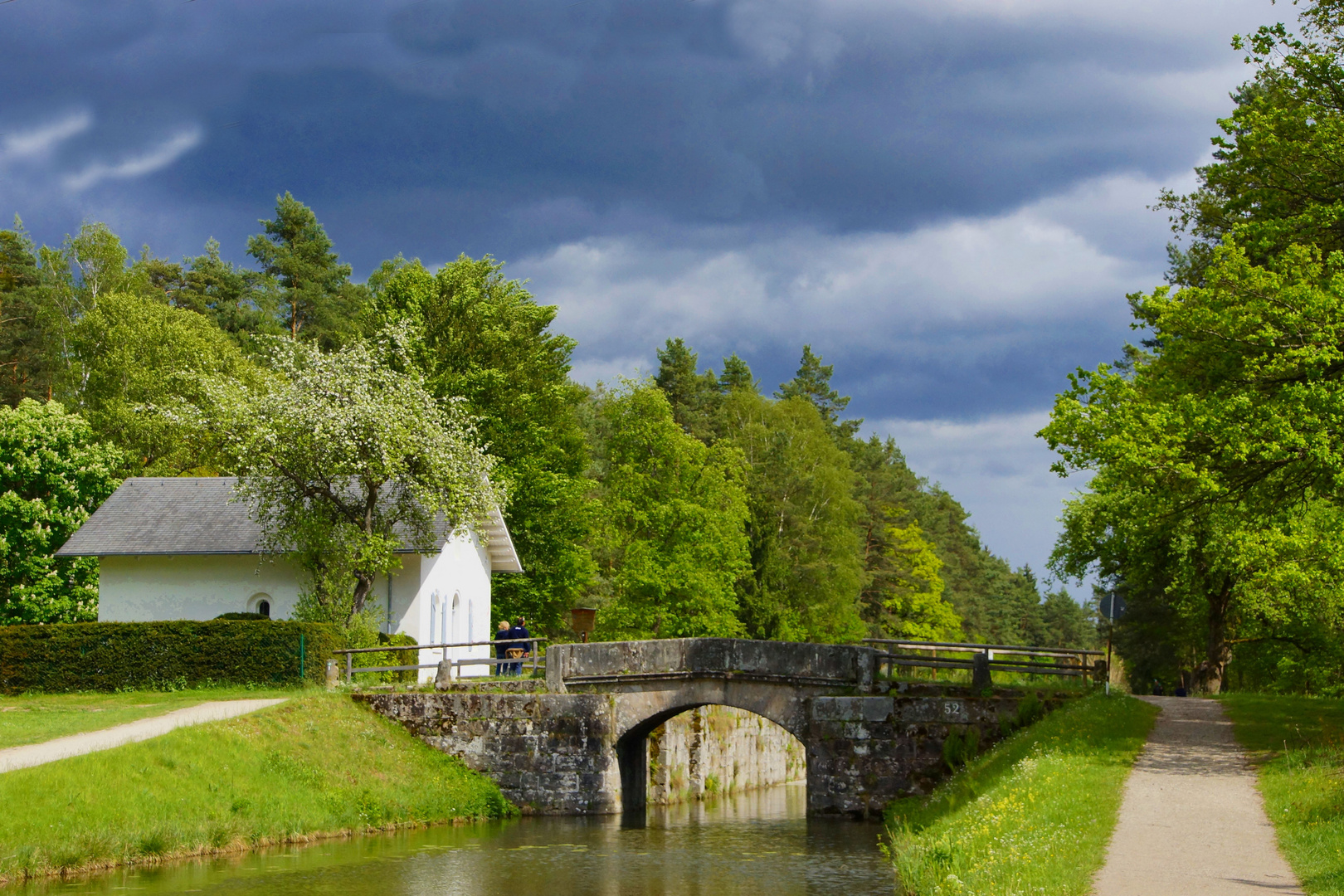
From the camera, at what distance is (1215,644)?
34594 millimetres

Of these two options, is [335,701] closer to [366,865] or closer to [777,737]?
[366,865]

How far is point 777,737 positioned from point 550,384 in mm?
14173

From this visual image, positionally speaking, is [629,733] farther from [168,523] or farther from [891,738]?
[168,523]

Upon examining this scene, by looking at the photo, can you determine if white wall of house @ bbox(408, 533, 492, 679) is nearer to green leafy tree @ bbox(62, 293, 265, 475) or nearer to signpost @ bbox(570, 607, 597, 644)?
signpost @ bbox(570, 607, 597, 644)

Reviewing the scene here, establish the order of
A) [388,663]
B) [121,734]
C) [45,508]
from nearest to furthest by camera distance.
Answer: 1. [121,734]
2. [388,663]
3. [45,508]

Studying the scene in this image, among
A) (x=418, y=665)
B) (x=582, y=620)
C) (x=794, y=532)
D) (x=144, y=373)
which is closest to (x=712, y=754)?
(x=582, y=620)

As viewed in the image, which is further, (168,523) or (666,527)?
(666,527)

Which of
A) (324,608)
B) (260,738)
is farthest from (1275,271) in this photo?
(324,608)

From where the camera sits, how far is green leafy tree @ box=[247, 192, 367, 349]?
59750 millimetres

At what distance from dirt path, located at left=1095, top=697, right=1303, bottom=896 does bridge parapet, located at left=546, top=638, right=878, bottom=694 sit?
8.55 meters

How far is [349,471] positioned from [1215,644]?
79.7 ft

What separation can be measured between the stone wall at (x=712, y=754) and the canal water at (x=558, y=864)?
4668 millimetres

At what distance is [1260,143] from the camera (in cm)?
1842

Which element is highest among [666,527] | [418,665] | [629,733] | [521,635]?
[666,527]
